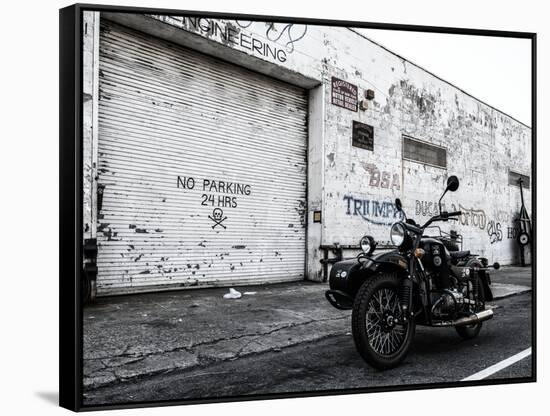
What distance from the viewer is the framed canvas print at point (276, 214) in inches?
133

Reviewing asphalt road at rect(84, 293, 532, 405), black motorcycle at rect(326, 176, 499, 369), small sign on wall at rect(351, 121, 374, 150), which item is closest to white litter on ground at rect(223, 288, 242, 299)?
asphalt road at rect(84, 293, 532, 405)

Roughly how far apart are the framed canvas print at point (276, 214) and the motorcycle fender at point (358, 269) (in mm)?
16

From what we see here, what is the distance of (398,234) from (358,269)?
0.45 m

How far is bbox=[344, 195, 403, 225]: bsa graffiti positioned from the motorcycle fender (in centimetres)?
245

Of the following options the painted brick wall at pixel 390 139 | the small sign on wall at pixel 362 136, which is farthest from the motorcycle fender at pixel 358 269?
the small sign on wall at pixel 362 136

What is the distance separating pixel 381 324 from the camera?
357 cm

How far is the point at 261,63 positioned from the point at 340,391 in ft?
13.3

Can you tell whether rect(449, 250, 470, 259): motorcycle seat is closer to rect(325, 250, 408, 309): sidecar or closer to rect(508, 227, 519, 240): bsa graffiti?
rect(325, 250, 408, 309): sidecar


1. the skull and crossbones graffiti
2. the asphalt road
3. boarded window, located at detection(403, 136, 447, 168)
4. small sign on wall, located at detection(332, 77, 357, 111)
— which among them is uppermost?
small sign on wall, located at detection(332, 77, 357, 111)

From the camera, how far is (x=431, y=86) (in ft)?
19.2

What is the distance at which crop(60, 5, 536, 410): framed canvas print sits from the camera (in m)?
3.38

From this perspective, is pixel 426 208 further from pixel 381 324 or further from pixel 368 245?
pixel 381 324

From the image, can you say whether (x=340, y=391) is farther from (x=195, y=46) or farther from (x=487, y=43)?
(x=195, y=46)

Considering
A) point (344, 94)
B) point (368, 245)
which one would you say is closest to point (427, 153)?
point (344, 94)
